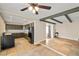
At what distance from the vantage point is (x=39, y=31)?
1.63 m

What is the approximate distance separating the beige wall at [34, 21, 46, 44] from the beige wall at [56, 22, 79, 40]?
31 centimetres

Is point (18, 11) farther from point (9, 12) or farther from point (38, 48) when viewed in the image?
point (38, 48)

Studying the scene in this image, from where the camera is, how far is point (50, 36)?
163cm

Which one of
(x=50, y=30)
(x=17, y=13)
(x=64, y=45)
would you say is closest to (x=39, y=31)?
(x=50, y=30)

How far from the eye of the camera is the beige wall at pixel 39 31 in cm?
154

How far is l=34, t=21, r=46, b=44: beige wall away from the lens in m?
1.54

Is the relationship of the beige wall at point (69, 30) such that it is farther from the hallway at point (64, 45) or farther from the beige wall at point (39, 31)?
the beige wall at point (39, 31)

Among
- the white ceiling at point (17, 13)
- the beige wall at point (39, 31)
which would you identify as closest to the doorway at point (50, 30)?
the beige wall at point (39, 31)

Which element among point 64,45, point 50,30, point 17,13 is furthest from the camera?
point 64,45

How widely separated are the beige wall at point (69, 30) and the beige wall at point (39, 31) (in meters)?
0.31

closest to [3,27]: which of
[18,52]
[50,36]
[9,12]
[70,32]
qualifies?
[9,12]

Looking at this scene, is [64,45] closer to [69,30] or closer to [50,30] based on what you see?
[69,30]

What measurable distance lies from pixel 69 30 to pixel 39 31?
0.63 meters

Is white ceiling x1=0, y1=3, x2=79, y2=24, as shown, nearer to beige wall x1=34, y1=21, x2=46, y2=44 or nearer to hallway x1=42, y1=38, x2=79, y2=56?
beige wall x1=34, y1=21, x2=46, y2=44
